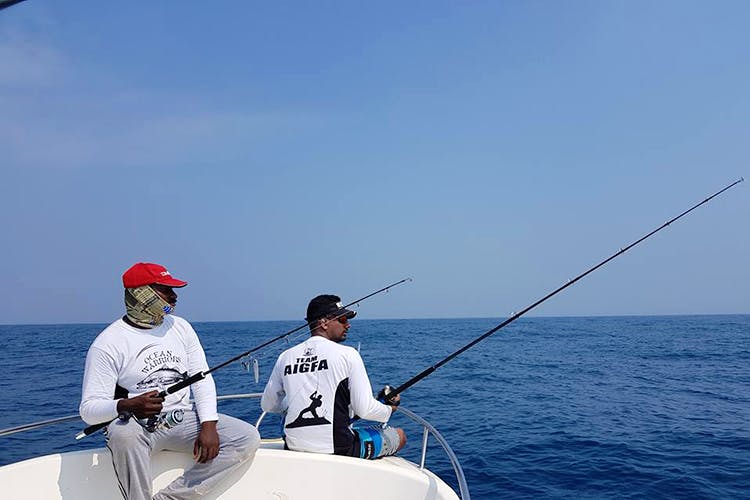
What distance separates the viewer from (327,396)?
3355 mm

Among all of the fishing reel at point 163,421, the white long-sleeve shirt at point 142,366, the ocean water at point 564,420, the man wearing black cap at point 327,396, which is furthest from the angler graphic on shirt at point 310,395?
the ocean water at point 564,420

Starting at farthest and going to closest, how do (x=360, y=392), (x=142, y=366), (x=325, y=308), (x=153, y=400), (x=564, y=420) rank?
(x=564, y=420), (x=325, y=308), (x=360, y=392), (x=142, y=366), (x=153, y=400)

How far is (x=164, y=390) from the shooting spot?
312 cm

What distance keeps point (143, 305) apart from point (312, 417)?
1.28m

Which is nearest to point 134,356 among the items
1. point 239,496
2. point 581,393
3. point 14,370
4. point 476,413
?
point 239,496

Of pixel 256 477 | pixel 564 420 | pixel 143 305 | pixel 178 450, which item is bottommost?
pixel 564 420

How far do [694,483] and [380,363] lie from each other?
53.6 ft

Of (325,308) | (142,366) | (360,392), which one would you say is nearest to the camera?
(142,366)

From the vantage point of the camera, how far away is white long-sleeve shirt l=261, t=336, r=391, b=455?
3340 mm

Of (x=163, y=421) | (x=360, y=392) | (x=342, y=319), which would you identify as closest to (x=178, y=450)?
(x=163, y=421)

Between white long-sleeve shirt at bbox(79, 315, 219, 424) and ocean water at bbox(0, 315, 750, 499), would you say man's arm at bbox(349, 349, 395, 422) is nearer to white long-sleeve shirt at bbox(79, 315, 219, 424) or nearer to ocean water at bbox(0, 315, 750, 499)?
white long-sleeve shirt at bbox(79, 315, 219, 424)

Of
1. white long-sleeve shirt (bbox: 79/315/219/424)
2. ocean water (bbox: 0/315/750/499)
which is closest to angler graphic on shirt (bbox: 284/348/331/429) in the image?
white long-sleeve shirt (bbox: 79/315/219/424)

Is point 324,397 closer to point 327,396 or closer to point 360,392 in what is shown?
point 327,396

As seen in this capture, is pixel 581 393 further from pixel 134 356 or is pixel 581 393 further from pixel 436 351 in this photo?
pixel 436 351
